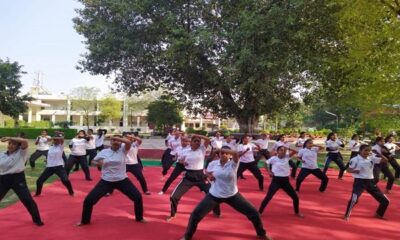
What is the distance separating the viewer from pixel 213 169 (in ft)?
24.5

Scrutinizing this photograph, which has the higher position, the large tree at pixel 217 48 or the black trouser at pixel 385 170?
the large tree at pixel 217 48

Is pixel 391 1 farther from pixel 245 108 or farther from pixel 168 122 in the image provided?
pixel 168 122

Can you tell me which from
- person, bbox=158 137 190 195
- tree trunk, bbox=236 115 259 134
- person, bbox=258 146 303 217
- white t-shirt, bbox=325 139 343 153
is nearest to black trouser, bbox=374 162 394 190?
white t-shirt, bbox=325 139 343 153

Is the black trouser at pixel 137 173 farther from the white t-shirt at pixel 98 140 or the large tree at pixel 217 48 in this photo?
the large tree at pixel 217 48

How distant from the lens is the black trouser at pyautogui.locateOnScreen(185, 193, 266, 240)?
23.2ft

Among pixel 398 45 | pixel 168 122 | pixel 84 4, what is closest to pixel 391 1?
pixel 398 45

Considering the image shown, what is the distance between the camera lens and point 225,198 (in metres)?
7.21

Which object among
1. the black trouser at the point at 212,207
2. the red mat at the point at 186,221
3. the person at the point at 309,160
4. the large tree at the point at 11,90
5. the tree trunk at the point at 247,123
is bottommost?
the red mat at the point at 186,221

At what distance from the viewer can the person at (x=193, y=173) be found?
8867 mm

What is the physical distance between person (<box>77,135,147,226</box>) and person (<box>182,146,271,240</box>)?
5.19ft

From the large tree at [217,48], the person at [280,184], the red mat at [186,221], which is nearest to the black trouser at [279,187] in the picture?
the person at [280,184]

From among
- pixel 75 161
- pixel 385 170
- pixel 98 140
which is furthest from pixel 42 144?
pixel 385 170

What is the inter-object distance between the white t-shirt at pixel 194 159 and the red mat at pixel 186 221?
104 cm

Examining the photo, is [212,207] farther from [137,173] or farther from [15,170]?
[137,173]
